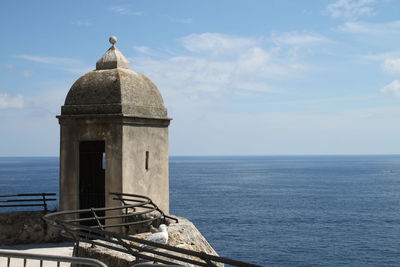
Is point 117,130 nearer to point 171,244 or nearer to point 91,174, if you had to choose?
point 91,174

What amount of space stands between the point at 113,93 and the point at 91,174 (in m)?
2.87

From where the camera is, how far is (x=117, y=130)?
35.9 feet

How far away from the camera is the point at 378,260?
31.5 metres

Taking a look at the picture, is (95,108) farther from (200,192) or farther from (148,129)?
(200,192)

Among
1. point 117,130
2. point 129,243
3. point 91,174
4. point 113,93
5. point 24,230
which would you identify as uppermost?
point 113,93

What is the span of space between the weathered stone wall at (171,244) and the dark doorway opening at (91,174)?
355 cm

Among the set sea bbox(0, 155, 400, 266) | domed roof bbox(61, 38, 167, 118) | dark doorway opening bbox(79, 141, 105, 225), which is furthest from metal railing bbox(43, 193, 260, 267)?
sea bbox(0, 155, 400, 266)

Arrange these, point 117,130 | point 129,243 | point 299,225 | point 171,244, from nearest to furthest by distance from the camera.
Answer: point 171,244, point 129,243, point 117,130, point 299,225

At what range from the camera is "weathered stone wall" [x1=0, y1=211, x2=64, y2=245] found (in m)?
10.9

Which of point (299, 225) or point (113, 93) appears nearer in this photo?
point (113, 93)

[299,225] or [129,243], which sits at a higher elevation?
[129,243]

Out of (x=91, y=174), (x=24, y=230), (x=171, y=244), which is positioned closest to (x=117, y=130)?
(x=91, y=174)

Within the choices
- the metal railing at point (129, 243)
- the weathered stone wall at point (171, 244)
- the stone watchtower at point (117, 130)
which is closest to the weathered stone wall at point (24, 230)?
the metal railing at point (129, 243)

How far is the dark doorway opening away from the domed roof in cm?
159
